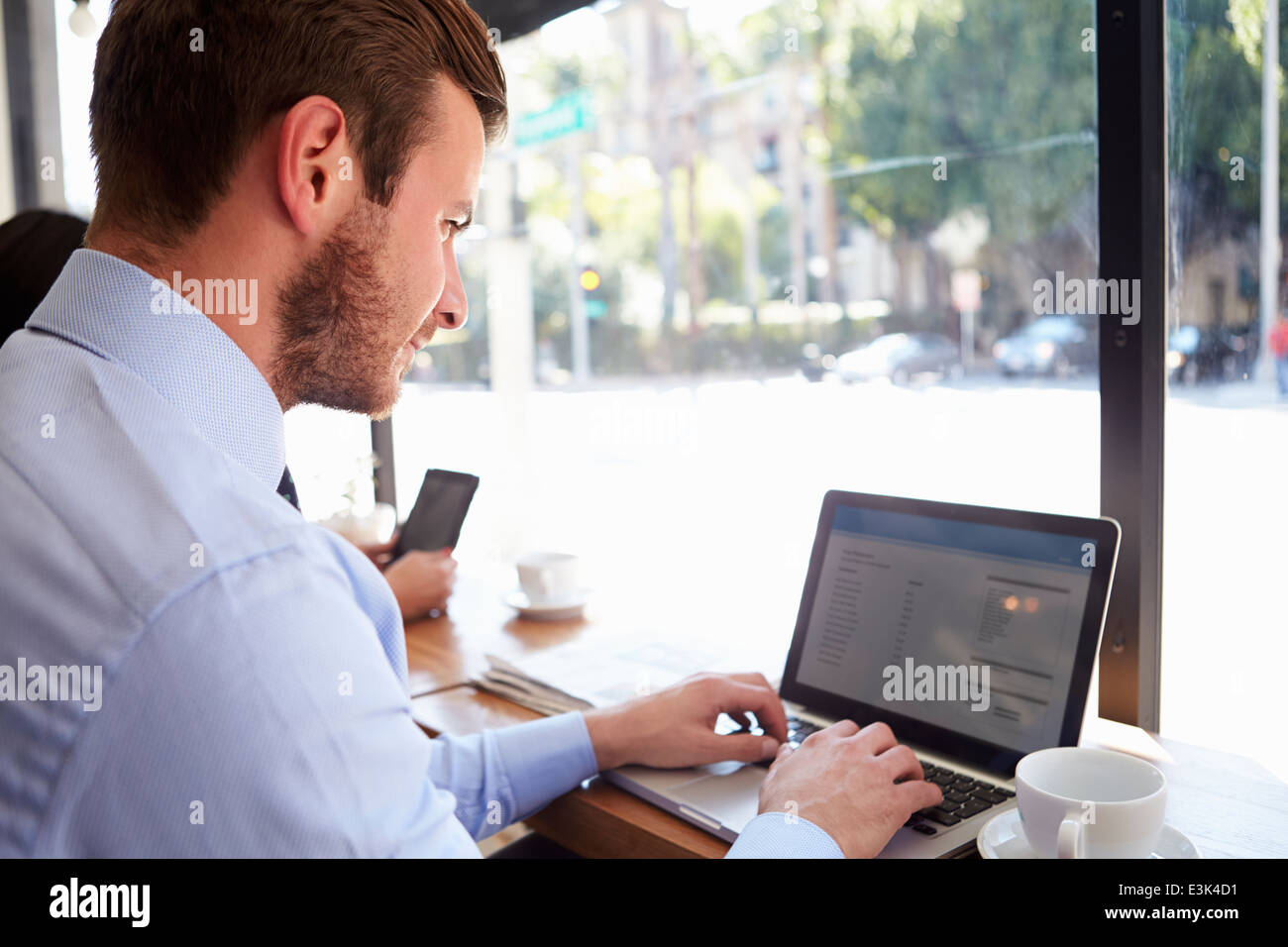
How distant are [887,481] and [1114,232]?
45.4 inches

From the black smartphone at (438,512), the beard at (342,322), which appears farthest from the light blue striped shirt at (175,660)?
the black smartphone at (438,512)

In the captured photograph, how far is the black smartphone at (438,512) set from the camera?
6.13ft

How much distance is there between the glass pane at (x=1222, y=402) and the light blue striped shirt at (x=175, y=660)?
103 cm

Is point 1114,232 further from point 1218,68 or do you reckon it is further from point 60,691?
point 60,691

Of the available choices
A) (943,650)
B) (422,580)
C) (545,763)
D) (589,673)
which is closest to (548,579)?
(422,580)

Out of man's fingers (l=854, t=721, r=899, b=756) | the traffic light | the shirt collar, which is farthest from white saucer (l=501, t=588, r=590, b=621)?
the traffic light

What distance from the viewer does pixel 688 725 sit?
1046 millimetres

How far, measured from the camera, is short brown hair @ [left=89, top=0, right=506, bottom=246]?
81 cm

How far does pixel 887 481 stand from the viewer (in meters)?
2.33

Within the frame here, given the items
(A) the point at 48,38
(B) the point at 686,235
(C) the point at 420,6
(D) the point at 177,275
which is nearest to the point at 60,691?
(D) the point at 177,275

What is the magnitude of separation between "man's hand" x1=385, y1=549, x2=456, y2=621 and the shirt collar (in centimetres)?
93

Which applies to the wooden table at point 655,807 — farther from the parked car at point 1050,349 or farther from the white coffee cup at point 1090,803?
the parked car at point 1050,349

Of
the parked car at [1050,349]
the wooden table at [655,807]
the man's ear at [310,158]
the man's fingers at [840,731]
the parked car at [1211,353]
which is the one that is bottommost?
the wooden table at [655,807]

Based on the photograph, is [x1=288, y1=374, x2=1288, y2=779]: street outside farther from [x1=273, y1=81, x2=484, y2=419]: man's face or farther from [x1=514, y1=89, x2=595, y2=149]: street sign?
[x1=514, y1=89, x2=595, y2=149]: street sign
